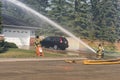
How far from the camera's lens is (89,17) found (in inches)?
2571

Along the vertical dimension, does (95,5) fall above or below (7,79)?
above

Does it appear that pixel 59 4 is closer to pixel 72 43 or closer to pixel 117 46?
pixel 117 46

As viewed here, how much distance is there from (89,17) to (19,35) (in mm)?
25224

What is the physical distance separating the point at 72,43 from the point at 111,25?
1902 centimetres

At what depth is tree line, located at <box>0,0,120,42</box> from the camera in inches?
2448

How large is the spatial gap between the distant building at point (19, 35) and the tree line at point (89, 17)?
1699 cm

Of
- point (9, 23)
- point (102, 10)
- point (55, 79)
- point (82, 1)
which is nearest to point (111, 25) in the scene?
point (102, 10)

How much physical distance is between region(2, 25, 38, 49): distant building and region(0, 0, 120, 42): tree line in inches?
669

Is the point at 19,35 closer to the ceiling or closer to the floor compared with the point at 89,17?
closer to the floor

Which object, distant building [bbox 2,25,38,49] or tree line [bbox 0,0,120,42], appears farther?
tree line [bbox 0,0,120,42]

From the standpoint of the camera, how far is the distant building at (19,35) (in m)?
41.0

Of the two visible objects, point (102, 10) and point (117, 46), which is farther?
point (102, 10)

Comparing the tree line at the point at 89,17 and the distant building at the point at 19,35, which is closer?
the distant building at the point at 19,35

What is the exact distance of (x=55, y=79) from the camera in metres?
13.5
